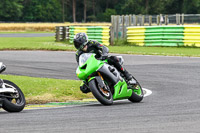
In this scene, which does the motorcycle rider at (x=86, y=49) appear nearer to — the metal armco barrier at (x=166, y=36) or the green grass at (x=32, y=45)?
the metal armco barrier at (x=166, y=36)

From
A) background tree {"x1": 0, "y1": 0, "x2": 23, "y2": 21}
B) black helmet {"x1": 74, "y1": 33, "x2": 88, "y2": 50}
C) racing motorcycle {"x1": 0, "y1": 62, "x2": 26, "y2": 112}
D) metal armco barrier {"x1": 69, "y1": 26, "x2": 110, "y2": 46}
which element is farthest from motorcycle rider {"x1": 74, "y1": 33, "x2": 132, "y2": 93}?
background tree {"x1": 0, "y1": 0, "x2": 23, "y2": 21}

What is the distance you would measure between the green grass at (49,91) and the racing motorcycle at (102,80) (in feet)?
3.63

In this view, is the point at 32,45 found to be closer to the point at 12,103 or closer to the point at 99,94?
the point at 99,94

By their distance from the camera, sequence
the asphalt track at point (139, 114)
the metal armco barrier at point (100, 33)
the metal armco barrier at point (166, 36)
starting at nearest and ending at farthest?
1. the asphalt track at point (139, 114)
2. the metal armco barrier at point (166, 36)
3. the metal armco barrier at point (100, 33)

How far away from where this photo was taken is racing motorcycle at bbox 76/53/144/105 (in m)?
10.2

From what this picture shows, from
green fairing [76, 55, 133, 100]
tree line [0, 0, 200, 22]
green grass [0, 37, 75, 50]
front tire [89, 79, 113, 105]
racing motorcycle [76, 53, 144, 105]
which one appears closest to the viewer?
front tire [89, 79, 113, 105]

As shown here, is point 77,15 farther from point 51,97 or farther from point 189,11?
point 51,97

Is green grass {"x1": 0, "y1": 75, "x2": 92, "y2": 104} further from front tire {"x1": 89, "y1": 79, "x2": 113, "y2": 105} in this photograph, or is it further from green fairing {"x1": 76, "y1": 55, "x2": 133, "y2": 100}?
front tire {"x1": 89, "y1": 79, "x2": 113, "y2": 105}

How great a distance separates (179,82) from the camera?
47.4 ft

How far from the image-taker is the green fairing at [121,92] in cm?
1062

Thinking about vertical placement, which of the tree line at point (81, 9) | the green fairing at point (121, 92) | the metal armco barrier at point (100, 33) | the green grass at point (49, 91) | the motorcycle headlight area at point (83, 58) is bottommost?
the tree line at point (81, 9)

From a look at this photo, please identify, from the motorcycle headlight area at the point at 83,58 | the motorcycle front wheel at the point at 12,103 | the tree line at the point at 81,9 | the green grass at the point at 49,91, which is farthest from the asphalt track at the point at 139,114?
the tree line at the point at 81,9

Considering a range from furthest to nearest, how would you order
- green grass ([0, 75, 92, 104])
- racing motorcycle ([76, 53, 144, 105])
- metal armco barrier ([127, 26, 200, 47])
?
metal armco barrier ([127, 26, 200, 47]) < green grass ([0, 75, 92, 104]) < racing motorcycle ([76, 53, 144, 105])

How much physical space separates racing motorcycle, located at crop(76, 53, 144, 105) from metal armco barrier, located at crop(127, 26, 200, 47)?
54.4 ft
